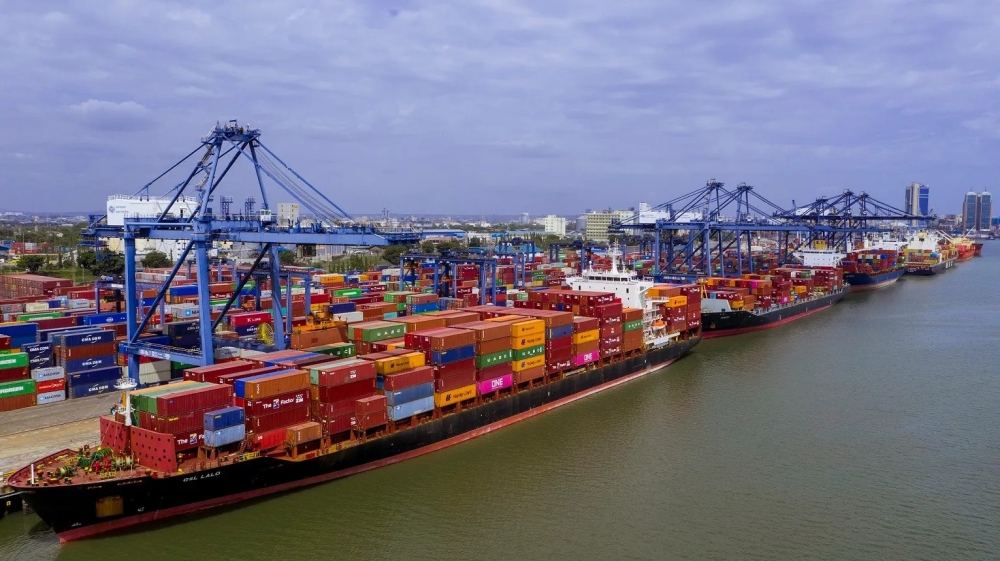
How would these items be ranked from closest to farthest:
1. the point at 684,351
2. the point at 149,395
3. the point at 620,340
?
the point at 149,395
the point at 620,340
the point at 684,351

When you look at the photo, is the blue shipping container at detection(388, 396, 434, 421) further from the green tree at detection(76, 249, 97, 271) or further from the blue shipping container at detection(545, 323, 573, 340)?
the green tree at detection(76, 249, 97, 271)

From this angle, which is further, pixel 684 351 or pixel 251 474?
pixel 684 351

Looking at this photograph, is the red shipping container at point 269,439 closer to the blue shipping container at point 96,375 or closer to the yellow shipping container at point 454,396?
the yellow shipping container at point 454,396

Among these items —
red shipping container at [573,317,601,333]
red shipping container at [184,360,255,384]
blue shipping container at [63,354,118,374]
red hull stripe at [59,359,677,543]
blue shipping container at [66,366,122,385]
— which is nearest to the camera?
red hull stripe at [59,359,677,543]

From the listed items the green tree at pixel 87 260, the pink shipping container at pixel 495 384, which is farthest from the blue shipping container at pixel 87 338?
the green tree at pixel 87 260

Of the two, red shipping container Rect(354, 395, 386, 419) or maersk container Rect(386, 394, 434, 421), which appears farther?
maersk container Rect(386, 394, 434, 421)

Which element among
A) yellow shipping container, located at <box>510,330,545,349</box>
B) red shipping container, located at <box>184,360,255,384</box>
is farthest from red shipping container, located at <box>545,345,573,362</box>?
red shipping container, located at <box>184,360,255,384</box>

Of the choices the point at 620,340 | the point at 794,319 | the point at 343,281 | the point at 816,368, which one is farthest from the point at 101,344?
the point at 794,319

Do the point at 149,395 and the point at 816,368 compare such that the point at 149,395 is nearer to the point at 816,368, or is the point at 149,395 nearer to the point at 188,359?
the point at 188,359
